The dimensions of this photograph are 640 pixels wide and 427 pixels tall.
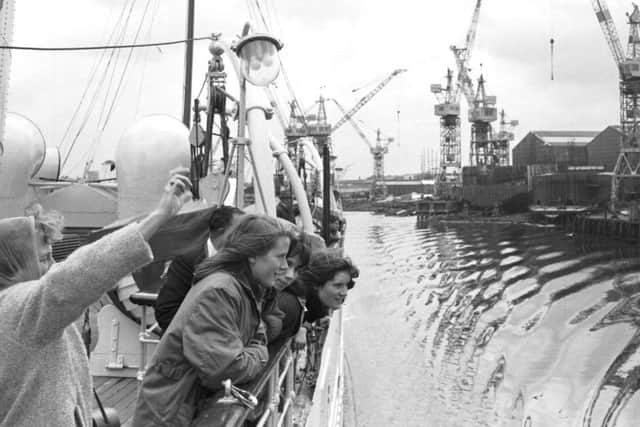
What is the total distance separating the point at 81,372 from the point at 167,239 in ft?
9.93

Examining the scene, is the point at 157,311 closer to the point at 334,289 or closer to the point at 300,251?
the point at 300,251

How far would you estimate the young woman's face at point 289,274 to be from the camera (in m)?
3.67

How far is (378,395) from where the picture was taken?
13.8 meters

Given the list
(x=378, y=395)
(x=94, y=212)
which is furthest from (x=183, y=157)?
(x=378, y=395)

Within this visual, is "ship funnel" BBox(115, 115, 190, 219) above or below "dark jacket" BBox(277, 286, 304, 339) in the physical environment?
above

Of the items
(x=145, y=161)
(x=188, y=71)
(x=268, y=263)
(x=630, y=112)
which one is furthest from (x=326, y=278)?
(x=630, y=112)

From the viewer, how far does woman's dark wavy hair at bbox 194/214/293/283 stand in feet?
9.25

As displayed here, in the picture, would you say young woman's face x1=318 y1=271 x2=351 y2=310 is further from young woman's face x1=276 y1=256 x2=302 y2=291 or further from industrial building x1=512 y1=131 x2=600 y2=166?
industrial building x1=512 y1=131 x2=600 y2=166

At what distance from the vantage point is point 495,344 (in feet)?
57.6

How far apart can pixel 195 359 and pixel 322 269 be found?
2021mm

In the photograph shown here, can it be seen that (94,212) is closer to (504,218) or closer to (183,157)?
(183,157)

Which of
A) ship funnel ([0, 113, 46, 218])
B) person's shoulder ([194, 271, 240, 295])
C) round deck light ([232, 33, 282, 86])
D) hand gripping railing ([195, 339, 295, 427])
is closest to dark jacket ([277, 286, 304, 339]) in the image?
hand gripping railing ([195, 339, 295, 427])

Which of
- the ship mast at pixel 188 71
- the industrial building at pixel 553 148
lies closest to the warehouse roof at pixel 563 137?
the industrial building at pixel 553 148

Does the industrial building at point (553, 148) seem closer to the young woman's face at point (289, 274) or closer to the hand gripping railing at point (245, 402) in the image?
the young woman's face at point (289, 274)
